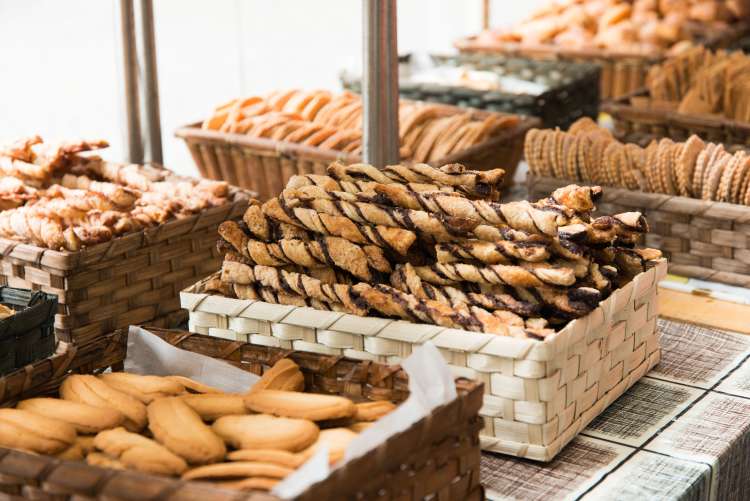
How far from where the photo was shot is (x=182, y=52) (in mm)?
3934

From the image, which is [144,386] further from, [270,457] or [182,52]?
[182,52]

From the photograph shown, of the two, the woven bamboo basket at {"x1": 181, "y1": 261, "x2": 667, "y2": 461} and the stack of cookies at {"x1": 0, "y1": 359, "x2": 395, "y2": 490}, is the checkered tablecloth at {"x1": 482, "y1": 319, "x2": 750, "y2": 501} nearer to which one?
the woven bamboo basket at {"x1": 181, "y1": 261, "x2": 667, "y2": 461}

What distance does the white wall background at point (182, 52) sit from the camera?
3.26 meters

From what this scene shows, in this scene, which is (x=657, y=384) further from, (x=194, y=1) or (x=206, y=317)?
(x=194, y=1)

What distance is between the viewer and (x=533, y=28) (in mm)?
4066

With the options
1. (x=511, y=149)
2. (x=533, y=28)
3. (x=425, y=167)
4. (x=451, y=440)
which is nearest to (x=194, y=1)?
(x=533, y=28)

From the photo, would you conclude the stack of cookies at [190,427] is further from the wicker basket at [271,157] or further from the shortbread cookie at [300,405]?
the wicker basket at [271,157]

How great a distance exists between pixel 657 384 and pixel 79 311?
3.21 feet

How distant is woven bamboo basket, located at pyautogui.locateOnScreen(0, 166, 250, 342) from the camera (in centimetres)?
183

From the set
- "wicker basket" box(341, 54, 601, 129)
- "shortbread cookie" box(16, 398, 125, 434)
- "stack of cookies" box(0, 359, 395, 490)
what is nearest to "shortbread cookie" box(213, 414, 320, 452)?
"stack of cookies" box(0, 359, 395, 490)

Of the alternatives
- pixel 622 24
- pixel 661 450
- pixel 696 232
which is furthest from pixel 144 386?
pixel 622 24

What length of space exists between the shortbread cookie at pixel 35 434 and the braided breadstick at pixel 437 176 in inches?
24.3

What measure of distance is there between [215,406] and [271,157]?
148 centimetres

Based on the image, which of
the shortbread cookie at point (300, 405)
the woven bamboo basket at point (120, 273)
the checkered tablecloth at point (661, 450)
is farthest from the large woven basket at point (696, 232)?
Answer: the shortbread cookie at point (300, 405)
